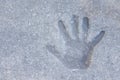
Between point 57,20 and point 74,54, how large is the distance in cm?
11

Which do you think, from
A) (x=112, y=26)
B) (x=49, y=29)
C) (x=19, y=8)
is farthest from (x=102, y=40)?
(x=19, y=8)

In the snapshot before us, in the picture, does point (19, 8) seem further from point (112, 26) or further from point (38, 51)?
point (112, 26)

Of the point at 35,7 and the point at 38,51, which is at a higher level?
the point at 35,7

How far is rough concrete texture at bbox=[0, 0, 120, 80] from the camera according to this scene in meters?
1.20

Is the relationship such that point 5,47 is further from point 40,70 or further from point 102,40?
point 102,40

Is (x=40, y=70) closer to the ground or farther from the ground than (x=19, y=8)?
closer to the ground

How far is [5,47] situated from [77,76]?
24cm

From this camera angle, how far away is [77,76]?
1.20 m

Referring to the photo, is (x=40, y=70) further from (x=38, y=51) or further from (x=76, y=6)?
(x=76, y=6)

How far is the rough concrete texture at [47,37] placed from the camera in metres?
1.20

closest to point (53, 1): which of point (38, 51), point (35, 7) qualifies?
point (35, 7)

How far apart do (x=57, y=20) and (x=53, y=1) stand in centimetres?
6

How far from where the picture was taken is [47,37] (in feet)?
3.98

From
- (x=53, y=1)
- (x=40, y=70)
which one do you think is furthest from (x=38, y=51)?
(x=53, y=1)
